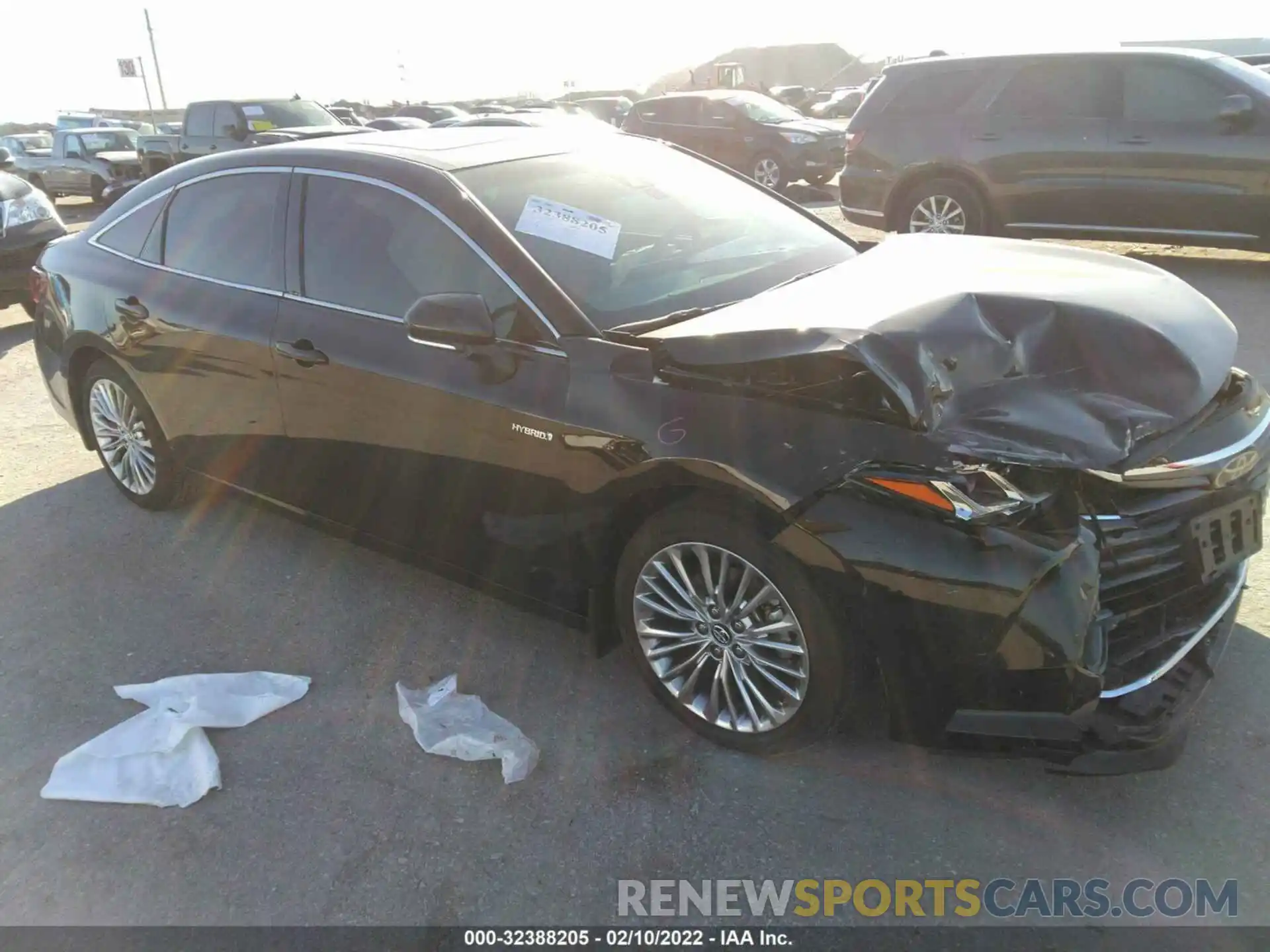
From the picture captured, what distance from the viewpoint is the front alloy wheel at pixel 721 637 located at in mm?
2609

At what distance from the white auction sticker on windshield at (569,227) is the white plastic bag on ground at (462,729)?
1508 mm

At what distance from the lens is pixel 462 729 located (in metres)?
2.97

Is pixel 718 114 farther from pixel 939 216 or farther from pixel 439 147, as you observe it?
pixel 439 147

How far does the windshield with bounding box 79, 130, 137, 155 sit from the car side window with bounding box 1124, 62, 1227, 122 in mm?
18187

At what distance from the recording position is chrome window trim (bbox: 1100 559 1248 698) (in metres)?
2.32

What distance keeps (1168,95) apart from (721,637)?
7343 millimetres

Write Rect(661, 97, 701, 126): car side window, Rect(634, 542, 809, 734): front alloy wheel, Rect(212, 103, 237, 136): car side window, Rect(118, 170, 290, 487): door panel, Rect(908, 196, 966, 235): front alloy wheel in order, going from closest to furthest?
Rect(634, 542, 809, 734): front alloy wheel
Rect(118, 170, 290, 487): door panel
Rect(908, 196, 966, 235): front alloy wheel
Rect(661, 97, 701, 126): car side window
Rect(212, 103, 237, 136): car side window

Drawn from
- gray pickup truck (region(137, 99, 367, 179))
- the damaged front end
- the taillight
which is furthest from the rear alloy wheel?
the damaged front end

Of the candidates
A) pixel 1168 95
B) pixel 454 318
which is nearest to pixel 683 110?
pixel 1168 95

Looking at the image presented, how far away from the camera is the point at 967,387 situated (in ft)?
8.21

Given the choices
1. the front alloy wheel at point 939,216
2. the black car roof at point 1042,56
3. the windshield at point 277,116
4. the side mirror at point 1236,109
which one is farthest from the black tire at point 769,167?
the side mirror at point 1236,109

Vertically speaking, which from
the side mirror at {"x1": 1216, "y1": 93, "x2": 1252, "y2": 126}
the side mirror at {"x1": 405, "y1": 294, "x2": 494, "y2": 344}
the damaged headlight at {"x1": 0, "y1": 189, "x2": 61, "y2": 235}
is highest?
the side mirror at {"x1": 1216, "y1": 93, "x2": 1252, "y2": 126}

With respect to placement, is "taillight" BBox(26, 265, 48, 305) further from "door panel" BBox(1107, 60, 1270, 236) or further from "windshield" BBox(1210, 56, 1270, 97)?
"windshield" BBox(1210, 56, 1270, 97)

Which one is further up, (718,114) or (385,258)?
(385,258)
